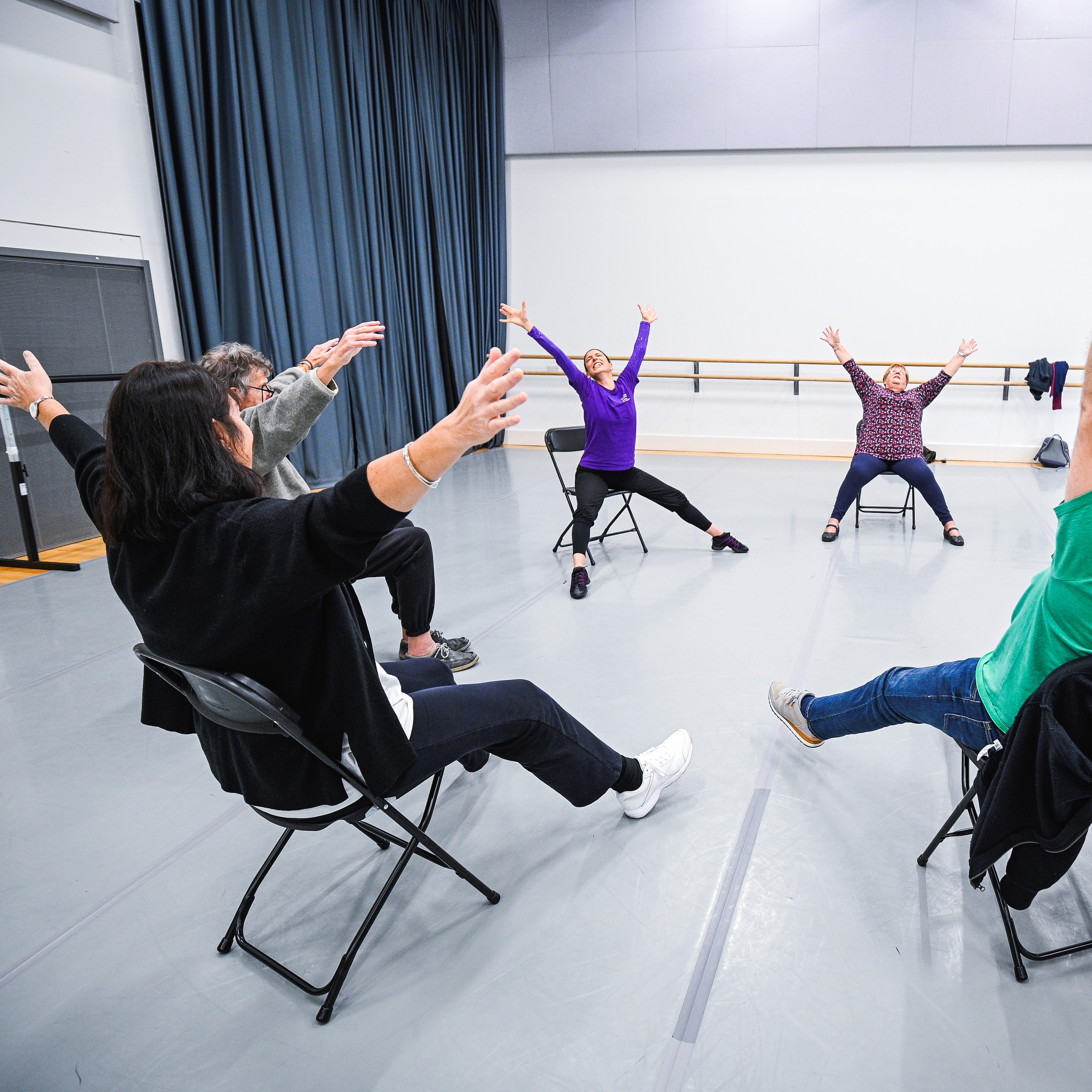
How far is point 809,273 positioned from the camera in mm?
7160

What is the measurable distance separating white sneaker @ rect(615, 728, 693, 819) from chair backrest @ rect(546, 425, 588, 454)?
2554 millimetres

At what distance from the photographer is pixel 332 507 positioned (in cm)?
103

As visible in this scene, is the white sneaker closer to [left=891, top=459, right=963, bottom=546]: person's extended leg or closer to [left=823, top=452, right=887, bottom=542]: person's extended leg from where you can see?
[left=823, top=452, right=887, bottom=542]: person's extended leg

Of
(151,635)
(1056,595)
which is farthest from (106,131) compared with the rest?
(1056,595)

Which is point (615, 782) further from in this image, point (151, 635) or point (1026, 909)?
point (151, 635)

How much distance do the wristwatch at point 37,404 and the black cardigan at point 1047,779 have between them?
2103mm

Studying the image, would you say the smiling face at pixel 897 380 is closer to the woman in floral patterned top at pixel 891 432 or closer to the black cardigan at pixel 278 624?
the woman in floral patterned top at pixel 891 432

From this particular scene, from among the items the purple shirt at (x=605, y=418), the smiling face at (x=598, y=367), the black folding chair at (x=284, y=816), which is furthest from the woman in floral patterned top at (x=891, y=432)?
the black folding chair at (x=284, y=816)

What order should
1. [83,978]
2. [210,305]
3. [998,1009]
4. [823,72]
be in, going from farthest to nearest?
[823,72], [210,305], [83,978], [998,1009]

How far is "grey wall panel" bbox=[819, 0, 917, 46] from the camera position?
21.4 ft

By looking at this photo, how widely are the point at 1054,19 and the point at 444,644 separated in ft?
23.4

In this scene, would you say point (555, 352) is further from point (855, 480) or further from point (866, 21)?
point (866, 21)

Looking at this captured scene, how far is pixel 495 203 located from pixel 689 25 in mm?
2266

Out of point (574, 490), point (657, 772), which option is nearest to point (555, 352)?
point (574, 490)
